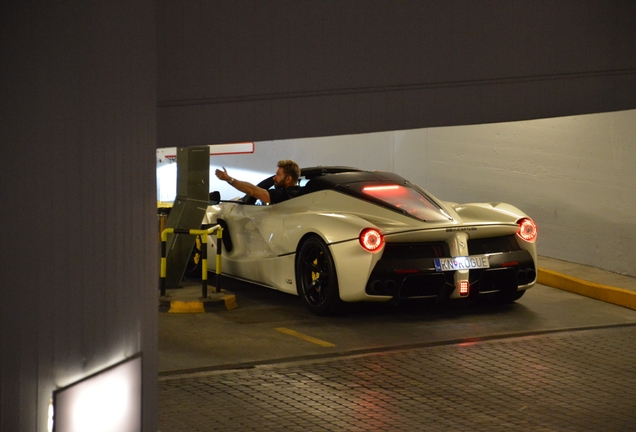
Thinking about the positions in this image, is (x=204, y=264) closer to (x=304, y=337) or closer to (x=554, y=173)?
(x=304, y=337)

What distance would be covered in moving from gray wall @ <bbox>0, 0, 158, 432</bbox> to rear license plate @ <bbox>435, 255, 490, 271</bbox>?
5.15 meters

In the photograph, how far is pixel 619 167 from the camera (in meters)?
12.0

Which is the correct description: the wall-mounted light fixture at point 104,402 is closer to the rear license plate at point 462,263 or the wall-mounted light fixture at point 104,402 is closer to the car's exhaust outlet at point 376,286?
the car's exhaust outlet at point 376,286

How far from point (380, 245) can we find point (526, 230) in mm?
1722

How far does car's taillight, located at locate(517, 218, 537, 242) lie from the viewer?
1012 cm

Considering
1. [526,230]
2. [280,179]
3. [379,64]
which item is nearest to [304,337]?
[280,179]

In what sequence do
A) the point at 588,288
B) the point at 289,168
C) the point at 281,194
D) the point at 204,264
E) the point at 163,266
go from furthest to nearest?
the point at 588,288 < the point at 289,168 < the point at 281,194 < the point at 163,266 < the point at 204,264

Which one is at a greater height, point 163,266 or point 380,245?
point 380,245

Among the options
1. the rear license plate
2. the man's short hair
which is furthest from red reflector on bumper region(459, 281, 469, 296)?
the man's short hair

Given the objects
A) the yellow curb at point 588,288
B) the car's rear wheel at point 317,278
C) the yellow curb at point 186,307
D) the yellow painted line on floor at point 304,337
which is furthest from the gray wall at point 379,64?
the yellow curb at point 186,307

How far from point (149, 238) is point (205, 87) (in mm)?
942

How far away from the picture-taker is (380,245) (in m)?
9.41

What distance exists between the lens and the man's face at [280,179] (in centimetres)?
1117

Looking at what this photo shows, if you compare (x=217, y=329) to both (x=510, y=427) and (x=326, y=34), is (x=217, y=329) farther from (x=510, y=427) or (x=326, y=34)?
(x=326, y=34)
